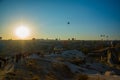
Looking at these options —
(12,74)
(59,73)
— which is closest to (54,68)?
(59,73)

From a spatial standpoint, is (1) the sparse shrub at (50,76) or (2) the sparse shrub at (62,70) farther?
(2) the sparse shrub at (62,70)

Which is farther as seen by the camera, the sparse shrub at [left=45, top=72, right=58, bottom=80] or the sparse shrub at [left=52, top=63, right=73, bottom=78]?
the sparse shrub at [left=52, top=63, right=73, bottom=78]

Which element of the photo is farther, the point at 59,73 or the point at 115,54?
the point at 115,54

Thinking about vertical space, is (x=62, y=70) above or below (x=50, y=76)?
above

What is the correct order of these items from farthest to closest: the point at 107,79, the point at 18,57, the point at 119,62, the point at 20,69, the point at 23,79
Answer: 1. the point at 119,62
2. the point at 18,57
3. the point at 20,69
4. the point at 23,79
5. the point at 107,79

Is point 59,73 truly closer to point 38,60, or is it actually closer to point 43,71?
point 43,71

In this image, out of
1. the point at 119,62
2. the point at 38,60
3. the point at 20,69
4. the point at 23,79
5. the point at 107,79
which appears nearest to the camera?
the point at 107,79

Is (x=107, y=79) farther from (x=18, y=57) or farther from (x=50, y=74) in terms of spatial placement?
(x=18, y=57)

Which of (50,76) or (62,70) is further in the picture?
(62,70)

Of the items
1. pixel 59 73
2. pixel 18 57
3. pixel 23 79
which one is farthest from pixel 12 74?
pixel 18 57
